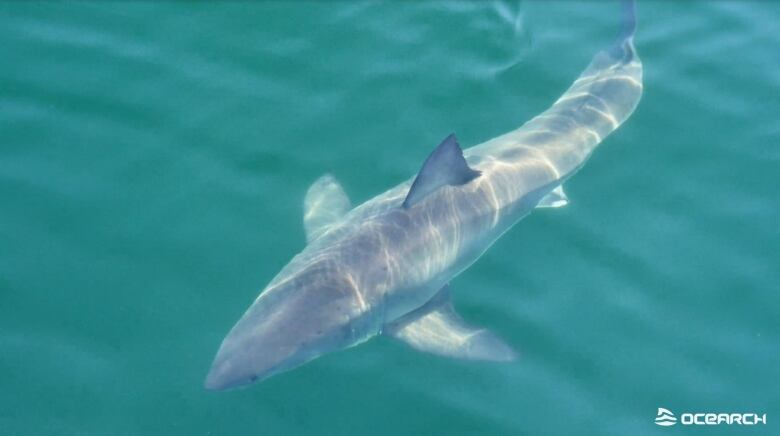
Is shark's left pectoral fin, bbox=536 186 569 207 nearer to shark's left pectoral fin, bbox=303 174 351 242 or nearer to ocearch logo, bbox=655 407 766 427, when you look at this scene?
shark's left pectoral fin, bbox=303 174 351 242

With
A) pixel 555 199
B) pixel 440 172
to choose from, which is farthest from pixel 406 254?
pixel 555 199

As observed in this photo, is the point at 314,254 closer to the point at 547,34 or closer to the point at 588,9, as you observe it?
the point at 547,34

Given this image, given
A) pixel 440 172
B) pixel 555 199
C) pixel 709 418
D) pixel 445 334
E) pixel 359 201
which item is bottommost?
pixel 709 418

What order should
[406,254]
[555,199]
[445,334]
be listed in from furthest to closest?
[555,199] < [445,334] < [406,254]

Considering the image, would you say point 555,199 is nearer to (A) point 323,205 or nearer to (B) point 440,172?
(B) point 440,172


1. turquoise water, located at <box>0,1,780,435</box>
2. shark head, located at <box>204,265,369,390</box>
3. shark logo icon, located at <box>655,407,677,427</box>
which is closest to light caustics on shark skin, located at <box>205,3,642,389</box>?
shark head, located at <box>204,265,369,390</box>

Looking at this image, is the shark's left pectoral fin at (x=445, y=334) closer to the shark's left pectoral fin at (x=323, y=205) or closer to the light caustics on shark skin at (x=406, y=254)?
the light caustics on shark skin at (x=406, y=254)
